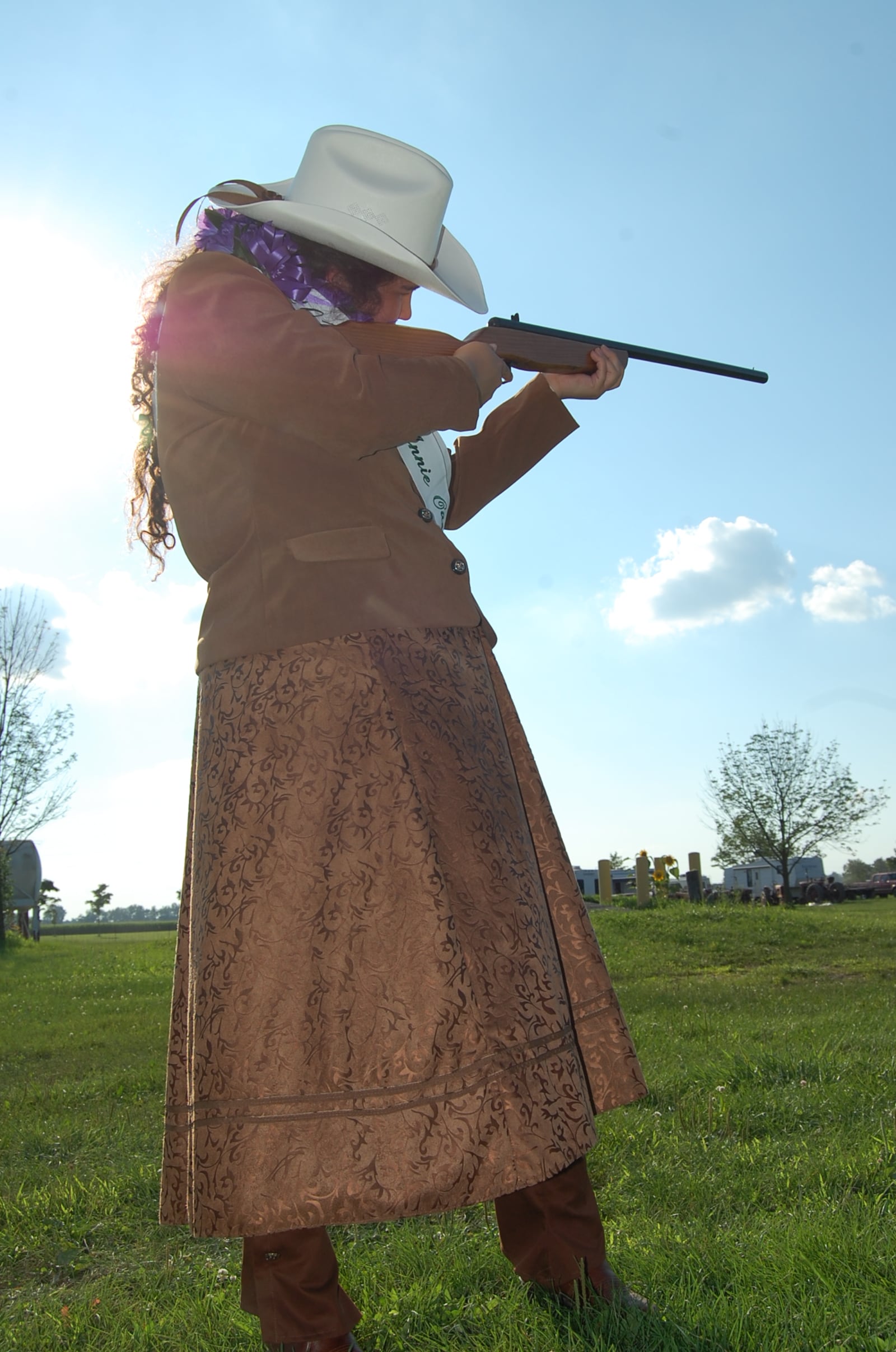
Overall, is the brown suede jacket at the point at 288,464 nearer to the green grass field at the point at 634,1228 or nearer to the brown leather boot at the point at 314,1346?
the brown leather boot at the point at 314,1346

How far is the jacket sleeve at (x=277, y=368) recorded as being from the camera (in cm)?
208

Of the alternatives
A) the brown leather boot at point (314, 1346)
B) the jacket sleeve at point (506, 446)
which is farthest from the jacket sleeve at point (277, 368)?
the brown leather boot at point (314, 1346)

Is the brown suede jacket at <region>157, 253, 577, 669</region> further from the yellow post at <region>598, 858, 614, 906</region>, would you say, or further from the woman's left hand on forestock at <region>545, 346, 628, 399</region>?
the yellow post at <region>598, 858, 614, 906</region>

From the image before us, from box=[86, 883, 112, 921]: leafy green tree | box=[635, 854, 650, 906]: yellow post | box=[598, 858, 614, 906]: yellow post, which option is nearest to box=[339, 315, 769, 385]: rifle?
box=[635, 854, 650, 906]: yellow post

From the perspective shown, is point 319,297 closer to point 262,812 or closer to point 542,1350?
point 262,812

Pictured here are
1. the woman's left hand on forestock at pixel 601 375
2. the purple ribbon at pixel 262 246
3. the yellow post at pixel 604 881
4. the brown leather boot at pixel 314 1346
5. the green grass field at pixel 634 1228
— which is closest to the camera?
the brown leather boot at pixel 314 1346

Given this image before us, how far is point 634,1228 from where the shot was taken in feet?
9.78

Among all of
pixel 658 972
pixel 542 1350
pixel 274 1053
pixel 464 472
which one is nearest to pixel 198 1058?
pixel 274 1053

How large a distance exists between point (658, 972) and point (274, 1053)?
1147cm

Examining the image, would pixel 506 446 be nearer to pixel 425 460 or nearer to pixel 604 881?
pixel 425 460

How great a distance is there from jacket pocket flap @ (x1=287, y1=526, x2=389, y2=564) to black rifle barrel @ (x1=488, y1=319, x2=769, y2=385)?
99 cm

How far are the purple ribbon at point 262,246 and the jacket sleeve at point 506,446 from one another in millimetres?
611

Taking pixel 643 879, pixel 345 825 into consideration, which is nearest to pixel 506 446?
pixel 345 825

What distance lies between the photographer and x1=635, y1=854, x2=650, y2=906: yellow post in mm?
21766
